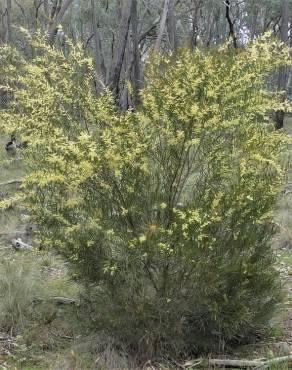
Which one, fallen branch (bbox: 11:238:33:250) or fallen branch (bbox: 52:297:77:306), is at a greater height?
fallen branch (bbox: 52:297:77:306)

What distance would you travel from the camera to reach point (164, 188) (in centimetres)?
545

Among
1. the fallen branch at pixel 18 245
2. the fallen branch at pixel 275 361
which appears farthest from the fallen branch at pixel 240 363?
the fallen branch at pixel 18 245

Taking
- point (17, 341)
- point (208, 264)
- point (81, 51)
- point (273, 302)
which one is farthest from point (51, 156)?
point (273, 302)

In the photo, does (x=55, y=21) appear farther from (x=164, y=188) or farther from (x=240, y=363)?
(x=240, y=363)

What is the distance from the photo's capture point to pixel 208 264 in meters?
5.21

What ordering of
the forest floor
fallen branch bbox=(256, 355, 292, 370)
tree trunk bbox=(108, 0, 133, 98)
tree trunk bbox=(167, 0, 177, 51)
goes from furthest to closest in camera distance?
tree trunk bbox=(167, 0, 177, 51)
tree trunk bbox=(108, 0, 133, 98)
the forest floor
fallen branch bbox=(256, 355, 292, 370)

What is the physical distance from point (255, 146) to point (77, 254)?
1.93 m

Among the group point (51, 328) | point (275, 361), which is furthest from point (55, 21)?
point (275, 361)

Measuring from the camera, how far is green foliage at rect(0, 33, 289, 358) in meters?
5.11

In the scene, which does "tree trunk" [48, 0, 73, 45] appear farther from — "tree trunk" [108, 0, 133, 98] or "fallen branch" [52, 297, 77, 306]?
"fallen branch" [52, 297, 77, 306]

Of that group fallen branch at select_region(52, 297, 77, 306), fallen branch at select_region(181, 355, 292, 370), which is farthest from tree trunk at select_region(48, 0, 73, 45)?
fallen branch at select_region(181, 355, 292, 370)

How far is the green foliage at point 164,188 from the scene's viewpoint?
5.11 m

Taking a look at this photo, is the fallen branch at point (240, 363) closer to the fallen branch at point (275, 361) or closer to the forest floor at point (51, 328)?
the fallen branch at point (275, 361)

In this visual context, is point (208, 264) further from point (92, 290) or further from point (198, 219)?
point (92, 290)
